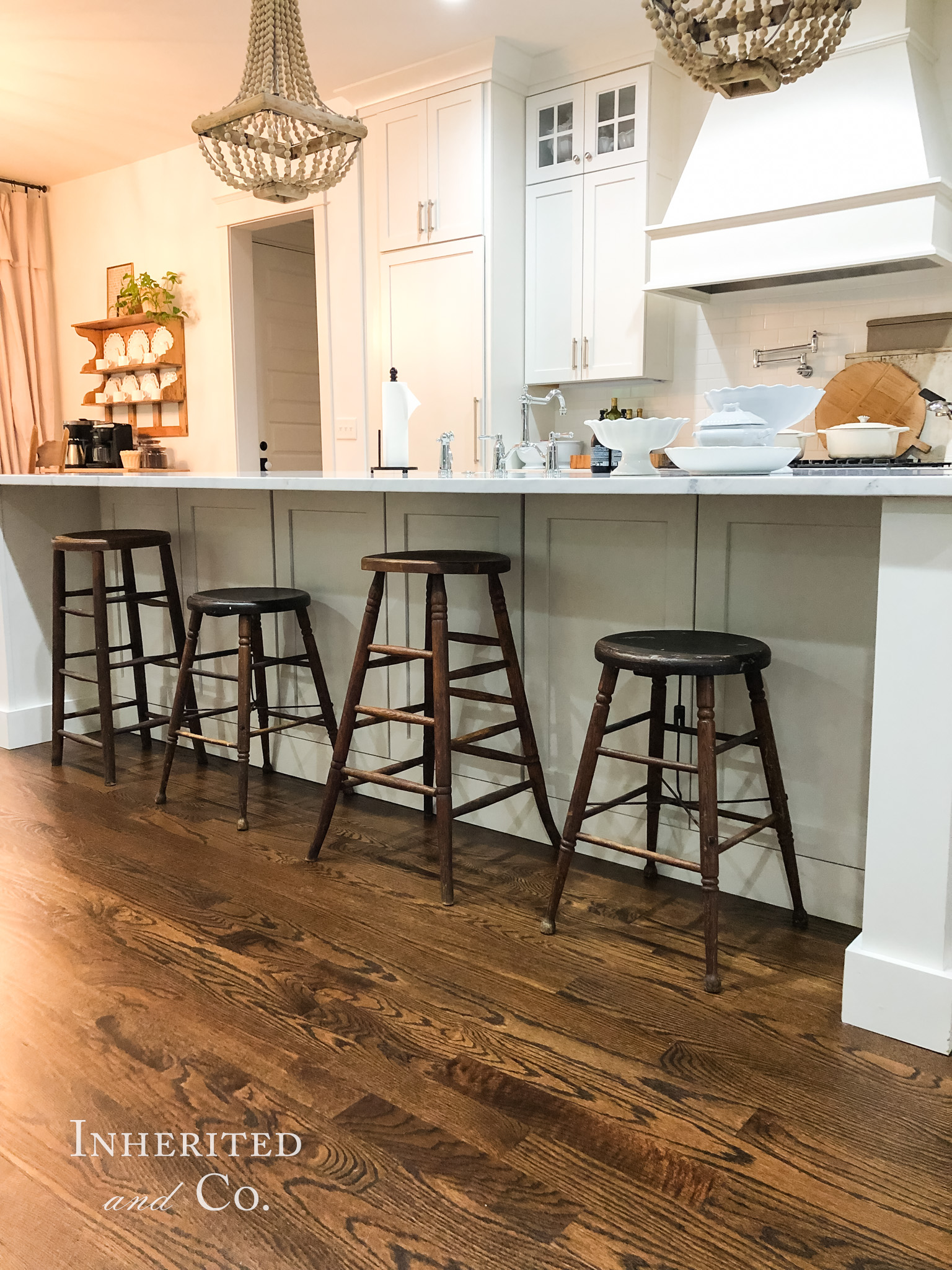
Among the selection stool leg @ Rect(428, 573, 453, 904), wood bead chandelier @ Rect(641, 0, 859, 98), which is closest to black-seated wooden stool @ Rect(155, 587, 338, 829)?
stool leg @ Rect(428, 573, 453, 904)

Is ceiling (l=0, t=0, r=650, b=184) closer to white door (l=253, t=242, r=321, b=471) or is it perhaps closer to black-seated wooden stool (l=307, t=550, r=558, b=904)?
white door (l=253, t=242, r=321, b=471)

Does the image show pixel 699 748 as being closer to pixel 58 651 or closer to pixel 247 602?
pixel 247 602

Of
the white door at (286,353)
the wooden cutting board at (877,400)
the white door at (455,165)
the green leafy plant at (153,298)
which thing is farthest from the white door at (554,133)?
the green leafy plant at (153,298)

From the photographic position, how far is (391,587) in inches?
108

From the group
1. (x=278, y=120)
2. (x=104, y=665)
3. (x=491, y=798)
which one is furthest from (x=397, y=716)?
(x=278, y=120)

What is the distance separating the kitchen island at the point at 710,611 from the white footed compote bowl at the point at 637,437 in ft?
0.24

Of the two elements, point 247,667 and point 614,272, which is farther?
point 614,272

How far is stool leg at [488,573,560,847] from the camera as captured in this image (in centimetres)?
233

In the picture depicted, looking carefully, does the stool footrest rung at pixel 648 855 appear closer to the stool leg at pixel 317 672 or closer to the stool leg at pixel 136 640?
the stool leg at pixel 317 672

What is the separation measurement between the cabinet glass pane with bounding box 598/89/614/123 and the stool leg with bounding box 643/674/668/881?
11.4ft

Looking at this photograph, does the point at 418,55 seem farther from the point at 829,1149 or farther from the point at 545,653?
the point at 829,1149

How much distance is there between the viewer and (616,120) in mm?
4574

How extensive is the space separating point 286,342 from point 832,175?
146 inches

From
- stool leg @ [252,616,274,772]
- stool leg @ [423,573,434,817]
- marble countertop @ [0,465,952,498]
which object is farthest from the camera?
stool leg @ [252,616,274,772]
